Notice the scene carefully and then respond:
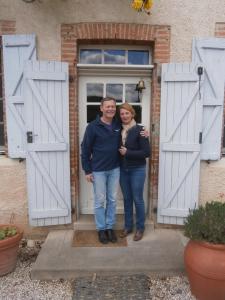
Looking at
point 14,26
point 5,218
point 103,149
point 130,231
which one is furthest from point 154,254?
point 14,26

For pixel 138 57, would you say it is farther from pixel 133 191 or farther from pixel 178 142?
pixel 133 191

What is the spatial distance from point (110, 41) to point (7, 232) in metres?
2.76

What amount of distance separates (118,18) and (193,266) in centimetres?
308

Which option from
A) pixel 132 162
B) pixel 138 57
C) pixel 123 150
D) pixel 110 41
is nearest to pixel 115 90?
pixel 138 57

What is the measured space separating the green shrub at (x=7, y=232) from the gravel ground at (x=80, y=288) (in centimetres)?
44

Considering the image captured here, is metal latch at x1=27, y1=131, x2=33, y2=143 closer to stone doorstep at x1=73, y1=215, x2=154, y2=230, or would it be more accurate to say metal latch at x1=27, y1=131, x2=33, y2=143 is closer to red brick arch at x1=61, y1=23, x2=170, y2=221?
red brick arch at x1=61, y1=23, x2=170, y2=221

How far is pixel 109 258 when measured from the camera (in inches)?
133

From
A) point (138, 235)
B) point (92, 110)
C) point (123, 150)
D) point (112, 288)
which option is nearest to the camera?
point (112, 288)

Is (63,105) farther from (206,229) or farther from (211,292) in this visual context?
(211,292)

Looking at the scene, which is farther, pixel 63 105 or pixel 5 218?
pixel 5 218

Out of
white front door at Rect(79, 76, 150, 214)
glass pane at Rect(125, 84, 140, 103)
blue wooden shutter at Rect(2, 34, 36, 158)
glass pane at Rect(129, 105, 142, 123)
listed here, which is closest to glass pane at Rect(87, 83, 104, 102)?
white front door at Rect(79, 76, 150, 214)

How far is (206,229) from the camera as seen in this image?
9.02 feet

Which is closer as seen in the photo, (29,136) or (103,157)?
(103,157)

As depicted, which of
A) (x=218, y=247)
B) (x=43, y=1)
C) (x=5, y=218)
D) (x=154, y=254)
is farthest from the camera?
(x=5, y=218)
